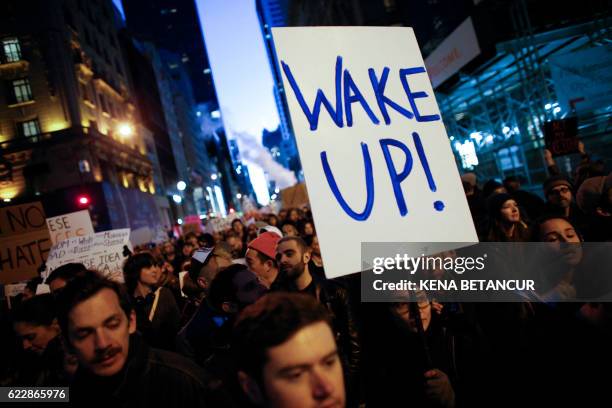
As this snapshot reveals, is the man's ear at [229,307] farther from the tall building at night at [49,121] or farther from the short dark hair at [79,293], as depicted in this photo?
the tall building at night at [49,121]

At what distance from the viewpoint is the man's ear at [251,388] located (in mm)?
1352

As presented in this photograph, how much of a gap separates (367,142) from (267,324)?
43.3 inches

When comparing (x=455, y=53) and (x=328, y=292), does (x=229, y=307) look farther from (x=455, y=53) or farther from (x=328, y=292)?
(x=455, y=53)

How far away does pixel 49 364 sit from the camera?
2586mm

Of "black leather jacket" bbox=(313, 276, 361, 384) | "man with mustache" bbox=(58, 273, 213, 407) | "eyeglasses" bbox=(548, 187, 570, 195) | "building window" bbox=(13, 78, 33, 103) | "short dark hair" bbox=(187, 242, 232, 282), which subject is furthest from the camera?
"building window" bbox=(13, 78, 33, 103)

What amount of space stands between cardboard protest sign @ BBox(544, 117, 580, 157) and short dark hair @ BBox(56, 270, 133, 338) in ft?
19.3

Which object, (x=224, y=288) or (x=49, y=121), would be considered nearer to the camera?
(x=224, y=288)

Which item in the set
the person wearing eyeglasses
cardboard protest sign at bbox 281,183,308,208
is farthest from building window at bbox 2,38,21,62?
the person wearing eyeglasses

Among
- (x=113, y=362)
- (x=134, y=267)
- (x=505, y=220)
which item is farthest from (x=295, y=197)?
(x=113, y=362)

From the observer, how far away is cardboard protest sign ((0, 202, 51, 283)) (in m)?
6.28

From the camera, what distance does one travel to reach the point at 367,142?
202 cm

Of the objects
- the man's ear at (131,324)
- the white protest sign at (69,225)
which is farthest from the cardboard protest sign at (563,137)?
the white protest sign at (69,225)

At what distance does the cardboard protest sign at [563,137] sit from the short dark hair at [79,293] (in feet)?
19.3

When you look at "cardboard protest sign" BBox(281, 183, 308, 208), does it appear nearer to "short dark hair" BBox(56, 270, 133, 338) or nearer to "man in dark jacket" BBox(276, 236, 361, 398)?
"man in dark jacket" BBox(276, 236, 361, 398)
